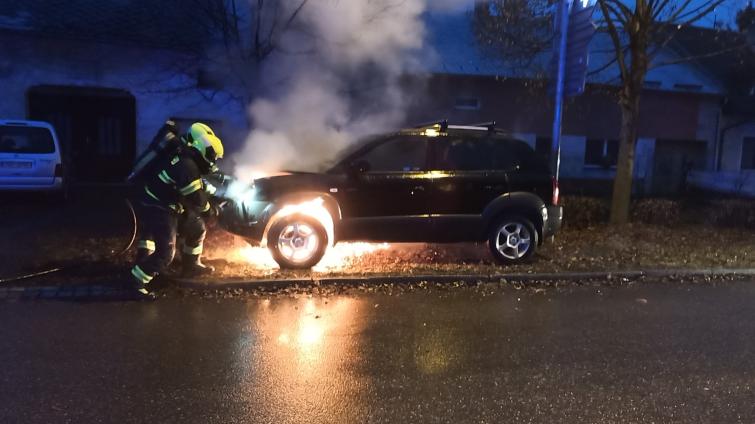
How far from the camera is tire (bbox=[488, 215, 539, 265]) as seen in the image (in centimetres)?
721

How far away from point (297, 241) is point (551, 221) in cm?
312

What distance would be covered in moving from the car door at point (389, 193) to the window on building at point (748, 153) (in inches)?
679

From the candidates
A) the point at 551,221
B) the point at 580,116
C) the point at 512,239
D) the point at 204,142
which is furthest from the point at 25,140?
the point at 580,116

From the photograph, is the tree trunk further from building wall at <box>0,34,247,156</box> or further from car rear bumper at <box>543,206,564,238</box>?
building wall at <box>0,34,247,156</box>

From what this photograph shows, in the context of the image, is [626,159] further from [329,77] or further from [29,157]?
[29,157]

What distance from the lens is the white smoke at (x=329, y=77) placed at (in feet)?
26.2

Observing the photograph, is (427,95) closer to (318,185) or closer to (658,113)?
(658,113)

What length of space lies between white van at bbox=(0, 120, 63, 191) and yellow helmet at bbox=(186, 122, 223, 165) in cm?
601

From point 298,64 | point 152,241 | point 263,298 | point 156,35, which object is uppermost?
point 156,35

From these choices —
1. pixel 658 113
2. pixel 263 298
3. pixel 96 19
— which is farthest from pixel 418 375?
pixel 658 113

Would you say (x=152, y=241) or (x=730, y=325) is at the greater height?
(x=152, y=241)

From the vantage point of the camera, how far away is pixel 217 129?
15.4 meters

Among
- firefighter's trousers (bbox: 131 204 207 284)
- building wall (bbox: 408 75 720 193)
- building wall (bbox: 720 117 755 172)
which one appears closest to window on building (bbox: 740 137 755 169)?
building wall (bbox: 720 117 755 172)

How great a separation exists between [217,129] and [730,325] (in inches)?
504
